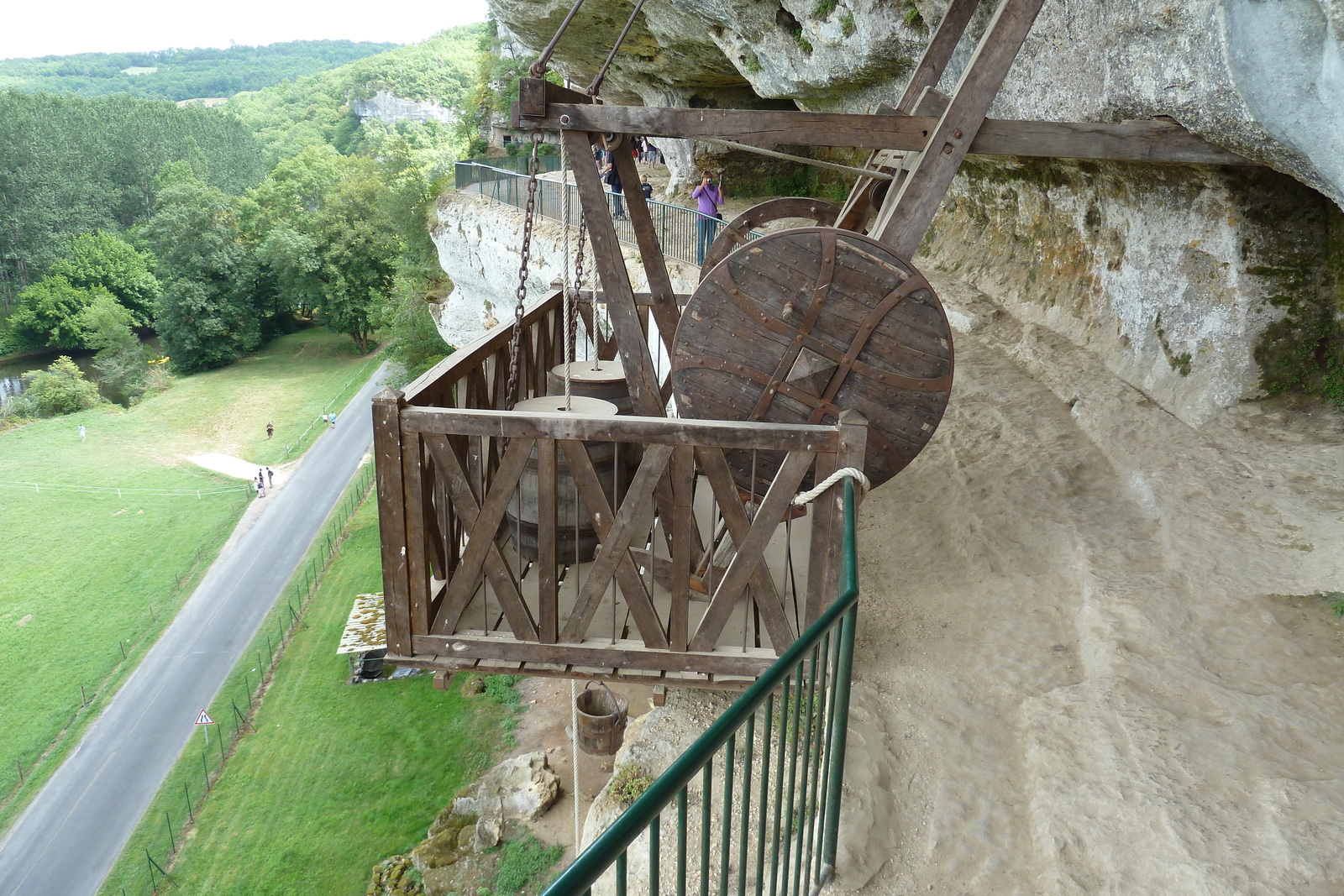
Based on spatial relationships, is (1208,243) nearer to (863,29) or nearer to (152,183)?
(863,29)

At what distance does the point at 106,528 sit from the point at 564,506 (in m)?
26.2

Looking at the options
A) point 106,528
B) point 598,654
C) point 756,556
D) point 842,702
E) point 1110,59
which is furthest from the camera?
point 106,528

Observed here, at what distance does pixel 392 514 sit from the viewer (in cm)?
395

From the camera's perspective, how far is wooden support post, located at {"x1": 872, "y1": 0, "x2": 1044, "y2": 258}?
180 inches

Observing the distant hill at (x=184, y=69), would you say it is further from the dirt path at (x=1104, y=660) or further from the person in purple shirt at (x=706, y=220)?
the dirt path at (x=1104, y=660)

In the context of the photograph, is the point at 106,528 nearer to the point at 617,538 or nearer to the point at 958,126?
the point at 617,538

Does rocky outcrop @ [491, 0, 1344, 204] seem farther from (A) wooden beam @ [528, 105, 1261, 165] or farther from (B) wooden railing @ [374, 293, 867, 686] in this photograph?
(B) wooden railing @ [374, 293, 867, 686]

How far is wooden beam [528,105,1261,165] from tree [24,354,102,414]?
132 ft

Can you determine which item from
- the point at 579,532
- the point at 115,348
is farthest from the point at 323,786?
the point at 115,348

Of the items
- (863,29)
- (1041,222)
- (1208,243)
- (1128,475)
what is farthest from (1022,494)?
(863,29)

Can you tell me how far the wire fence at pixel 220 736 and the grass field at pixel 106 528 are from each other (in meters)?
2.80

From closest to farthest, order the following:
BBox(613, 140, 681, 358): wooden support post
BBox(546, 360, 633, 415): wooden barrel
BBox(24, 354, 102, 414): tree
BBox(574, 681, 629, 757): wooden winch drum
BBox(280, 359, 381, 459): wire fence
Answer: BBox(613, 140, 681, 358): wooden support post → BBox(546, 360, 633, 415): wooden barrel → BBox(574, 681, 629, 757): wooden winch drum → BBox(280, 359, 381, 459): wire fence → BBox(24, 354, 102, 414): tree

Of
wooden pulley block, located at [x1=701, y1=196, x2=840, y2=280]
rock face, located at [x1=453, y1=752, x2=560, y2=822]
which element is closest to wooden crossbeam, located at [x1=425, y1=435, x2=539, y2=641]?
wooden pulley block, located at [x1=701, y1=196, x2=840, y2=280]

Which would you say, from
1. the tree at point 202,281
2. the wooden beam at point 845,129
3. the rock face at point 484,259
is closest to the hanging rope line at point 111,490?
the rock face at point 484,259
